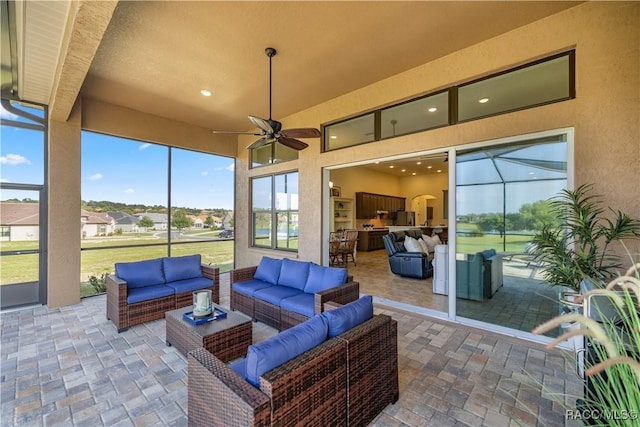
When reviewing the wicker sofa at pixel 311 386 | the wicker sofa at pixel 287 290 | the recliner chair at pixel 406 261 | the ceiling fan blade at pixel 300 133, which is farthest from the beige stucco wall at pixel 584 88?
the recliner chair at pixel 406 261

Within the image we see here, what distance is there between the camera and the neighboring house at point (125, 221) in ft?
17.5

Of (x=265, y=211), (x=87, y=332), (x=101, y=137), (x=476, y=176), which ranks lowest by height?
(x=87, y=332)

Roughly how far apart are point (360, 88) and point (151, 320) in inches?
191

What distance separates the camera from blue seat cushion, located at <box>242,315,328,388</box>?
147 cm

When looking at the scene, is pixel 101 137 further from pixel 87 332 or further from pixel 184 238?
pixel 87 332

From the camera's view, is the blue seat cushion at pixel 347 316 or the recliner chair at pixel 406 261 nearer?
the blue seat cushion at pixel 347 316

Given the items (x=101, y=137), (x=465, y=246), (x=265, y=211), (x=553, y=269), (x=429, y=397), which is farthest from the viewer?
(x=265, y=211)

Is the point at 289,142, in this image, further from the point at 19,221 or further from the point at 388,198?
the point at 388,198

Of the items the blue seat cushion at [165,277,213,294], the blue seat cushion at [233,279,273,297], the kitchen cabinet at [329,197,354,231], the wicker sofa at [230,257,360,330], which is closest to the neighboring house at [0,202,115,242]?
the blue seat cushion at [165,277,213,294]

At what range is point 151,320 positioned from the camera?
363 centimetres

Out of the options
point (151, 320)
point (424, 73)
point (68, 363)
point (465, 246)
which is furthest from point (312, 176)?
point (68, 363)

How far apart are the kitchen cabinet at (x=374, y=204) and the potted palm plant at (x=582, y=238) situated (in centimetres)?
787

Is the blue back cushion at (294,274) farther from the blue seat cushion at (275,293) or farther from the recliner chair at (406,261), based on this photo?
the recliner chair at (406,261)

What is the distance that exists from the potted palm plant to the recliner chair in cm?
311
